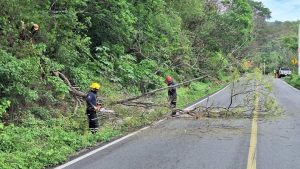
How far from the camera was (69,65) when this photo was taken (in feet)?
55.5

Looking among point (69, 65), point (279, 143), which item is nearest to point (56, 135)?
point (279, 143)

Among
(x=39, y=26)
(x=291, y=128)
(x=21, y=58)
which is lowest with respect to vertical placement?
(x=291, y=128)

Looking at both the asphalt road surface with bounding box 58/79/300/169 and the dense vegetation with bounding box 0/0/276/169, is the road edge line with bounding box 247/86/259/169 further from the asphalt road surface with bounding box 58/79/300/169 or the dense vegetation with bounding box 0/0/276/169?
the dense vegetation with bounding box 0/0/276/169

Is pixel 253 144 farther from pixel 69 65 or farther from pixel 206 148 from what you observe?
pixel 69 65

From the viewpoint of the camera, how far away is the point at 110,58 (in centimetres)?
2166

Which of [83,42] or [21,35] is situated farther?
[83,42]

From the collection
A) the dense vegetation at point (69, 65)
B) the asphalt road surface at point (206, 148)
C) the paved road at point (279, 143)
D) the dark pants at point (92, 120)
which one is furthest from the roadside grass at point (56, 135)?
the paved road at point (279, 143)

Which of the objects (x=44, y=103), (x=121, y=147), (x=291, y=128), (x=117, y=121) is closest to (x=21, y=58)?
(x=44, y=103)

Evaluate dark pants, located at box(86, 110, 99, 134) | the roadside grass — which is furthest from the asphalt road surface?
dark pants, located at box(86, 110, 99, 134)

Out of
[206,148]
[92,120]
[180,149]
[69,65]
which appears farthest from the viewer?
[69,65]

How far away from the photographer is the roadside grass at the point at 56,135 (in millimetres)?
8484

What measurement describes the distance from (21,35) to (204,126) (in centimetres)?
654

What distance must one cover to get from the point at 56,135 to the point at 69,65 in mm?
6501

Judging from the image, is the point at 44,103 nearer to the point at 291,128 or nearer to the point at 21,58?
the point at 21,58
